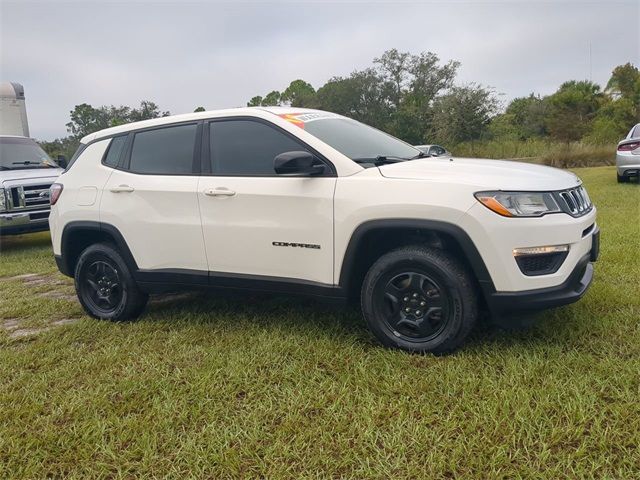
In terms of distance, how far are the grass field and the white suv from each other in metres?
0.35

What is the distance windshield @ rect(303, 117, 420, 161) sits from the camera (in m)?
3.47

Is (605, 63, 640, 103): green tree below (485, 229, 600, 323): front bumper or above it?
A: above

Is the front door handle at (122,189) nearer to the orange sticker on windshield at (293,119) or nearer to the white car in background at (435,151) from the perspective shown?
the orange sticker on windshield at (293,119)

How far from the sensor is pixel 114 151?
167 inches

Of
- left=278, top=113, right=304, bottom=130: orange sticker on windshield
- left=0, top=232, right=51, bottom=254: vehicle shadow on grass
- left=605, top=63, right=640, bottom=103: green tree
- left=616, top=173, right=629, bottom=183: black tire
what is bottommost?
left=0, top=232, right=51, bottom=254: vehicle shadow on grass

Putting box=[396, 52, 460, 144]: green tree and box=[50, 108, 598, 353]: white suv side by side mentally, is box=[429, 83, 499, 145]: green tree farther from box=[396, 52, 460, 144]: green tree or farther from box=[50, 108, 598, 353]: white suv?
box=[50, 108, 598, 353]: white suv

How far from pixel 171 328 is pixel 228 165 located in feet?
4.47

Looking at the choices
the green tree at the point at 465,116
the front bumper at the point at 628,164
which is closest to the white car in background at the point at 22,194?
the front bumper at the point at 628,164

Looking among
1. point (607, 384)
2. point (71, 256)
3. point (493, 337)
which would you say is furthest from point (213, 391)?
point (71, 256)

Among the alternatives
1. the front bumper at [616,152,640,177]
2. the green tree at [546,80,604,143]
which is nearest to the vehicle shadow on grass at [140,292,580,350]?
the front bumper at [616,152,640,177]

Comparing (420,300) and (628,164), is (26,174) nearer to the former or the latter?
(420,300)

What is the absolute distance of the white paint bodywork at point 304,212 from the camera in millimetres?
2824

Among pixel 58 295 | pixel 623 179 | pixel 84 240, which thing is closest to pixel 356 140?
pixel 84 240

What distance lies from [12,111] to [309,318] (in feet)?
35.0
